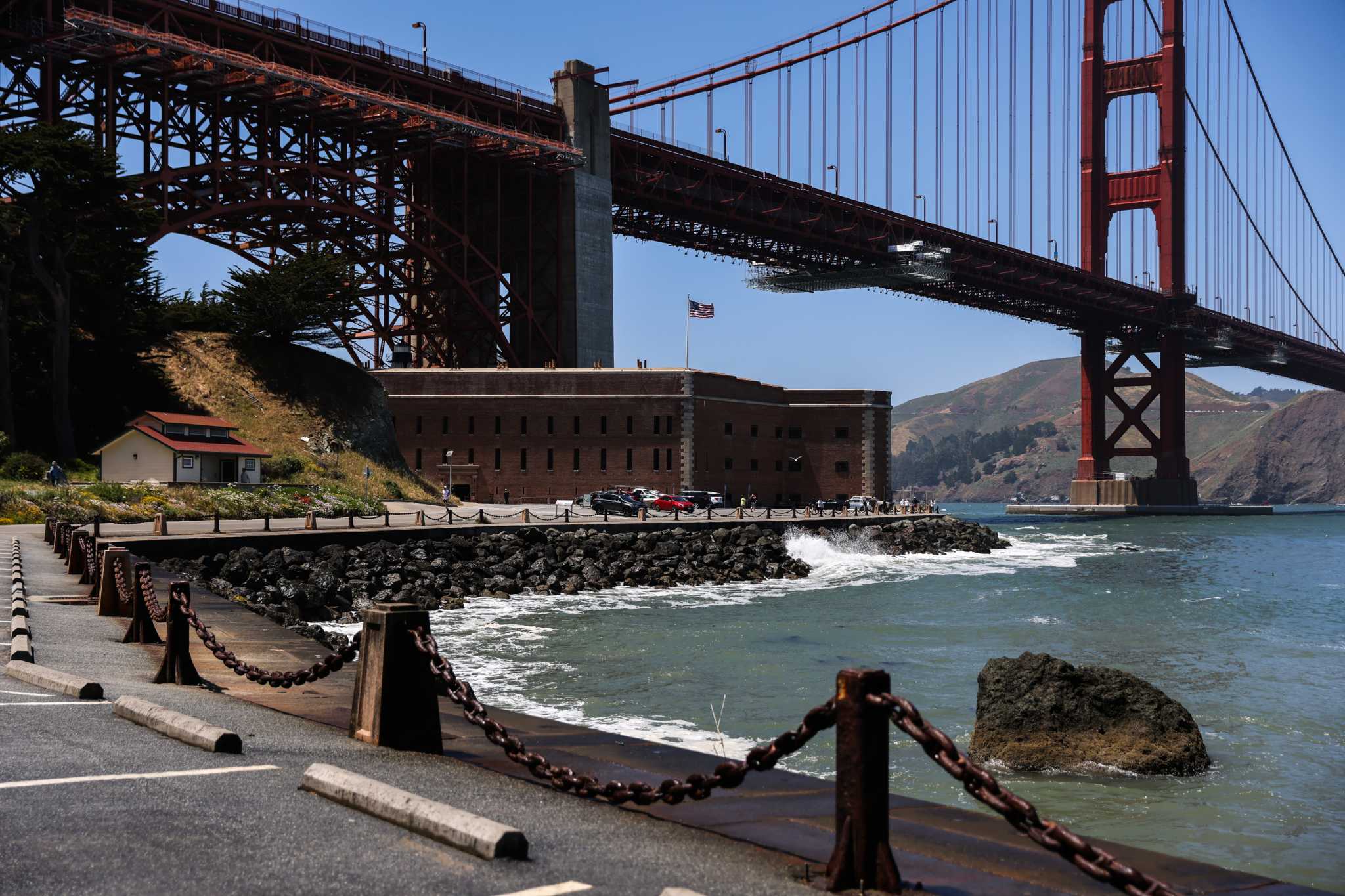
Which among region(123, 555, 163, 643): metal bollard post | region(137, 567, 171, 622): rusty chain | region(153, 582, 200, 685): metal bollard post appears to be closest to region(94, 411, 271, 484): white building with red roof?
region(123, 555, 163, 643): metal bollard post

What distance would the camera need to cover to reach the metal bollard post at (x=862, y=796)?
5.27 meters

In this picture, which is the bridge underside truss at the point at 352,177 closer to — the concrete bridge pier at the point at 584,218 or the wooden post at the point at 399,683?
the concrete bridge pier at the point at 584,218

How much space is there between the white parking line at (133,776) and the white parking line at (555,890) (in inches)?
121

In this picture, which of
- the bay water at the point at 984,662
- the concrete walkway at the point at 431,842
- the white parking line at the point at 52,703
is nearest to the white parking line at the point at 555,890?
the concrete walkway at the point at 431,842

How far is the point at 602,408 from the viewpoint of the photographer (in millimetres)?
73812

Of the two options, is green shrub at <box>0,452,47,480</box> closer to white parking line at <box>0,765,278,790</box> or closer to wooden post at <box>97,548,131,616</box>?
wooden post at <box>97,548,131,616</box>

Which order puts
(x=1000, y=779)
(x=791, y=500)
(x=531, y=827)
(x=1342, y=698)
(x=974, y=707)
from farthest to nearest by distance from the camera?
(x=791, y=500), (x=1342, y=698), (x=974, y=707), (x=1000, y=779), (x=531, y=827)

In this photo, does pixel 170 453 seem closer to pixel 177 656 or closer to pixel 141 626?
pixel 141 626

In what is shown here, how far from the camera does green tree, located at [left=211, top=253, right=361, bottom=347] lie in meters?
61.6

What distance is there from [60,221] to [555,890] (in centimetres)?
5124

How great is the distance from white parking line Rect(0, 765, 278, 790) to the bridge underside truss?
51.4 metres

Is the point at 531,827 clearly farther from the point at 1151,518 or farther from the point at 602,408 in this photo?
the point at 1151,518

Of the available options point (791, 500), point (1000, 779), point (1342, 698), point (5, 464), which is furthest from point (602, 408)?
point (1000, 779)

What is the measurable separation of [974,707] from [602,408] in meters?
55.8
